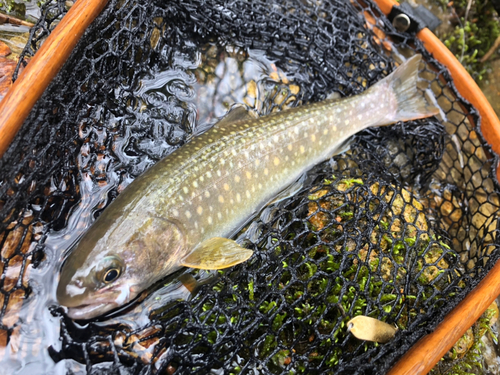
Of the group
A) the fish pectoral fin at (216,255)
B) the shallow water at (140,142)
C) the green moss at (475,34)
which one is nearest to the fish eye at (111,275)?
the shallow water at (140,142)

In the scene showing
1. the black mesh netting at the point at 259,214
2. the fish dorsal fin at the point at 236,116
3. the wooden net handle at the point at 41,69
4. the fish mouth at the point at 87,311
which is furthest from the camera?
the fish dorsal fin at the point at 236,116

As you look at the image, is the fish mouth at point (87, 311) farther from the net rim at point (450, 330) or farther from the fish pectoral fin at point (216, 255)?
the net rim at point (450, 330)

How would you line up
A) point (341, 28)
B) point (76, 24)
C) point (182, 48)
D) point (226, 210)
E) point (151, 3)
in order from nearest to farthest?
1. point (76, 24)
2. point (226, 210)
3. point (151, 3)
4. point (182, 48)
5. point (341, 28)

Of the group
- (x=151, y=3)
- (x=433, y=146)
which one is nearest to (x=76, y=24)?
(x=151, y=3)

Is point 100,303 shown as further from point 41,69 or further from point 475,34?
point 475,34

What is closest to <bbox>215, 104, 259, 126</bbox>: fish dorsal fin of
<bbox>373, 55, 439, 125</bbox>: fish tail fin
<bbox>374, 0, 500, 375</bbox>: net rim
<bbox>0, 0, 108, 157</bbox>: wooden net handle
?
<bbox>0, 0, 108, 157</bbox>: wooden net handle

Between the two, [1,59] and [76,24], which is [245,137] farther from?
[1,59]
